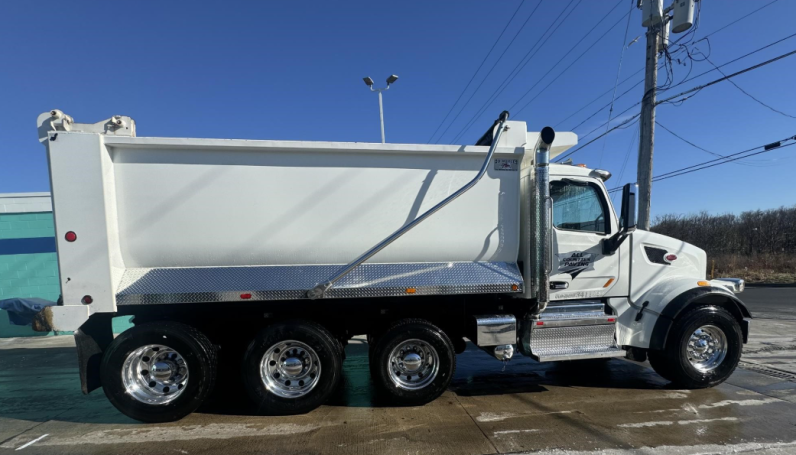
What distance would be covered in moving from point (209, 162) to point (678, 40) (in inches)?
442

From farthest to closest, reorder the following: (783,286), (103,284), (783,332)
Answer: (783,286) < (783,332) < (103,284)

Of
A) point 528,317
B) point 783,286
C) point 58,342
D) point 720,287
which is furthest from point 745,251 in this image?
point 58,342

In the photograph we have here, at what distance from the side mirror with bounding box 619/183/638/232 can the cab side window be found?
1.00 ft

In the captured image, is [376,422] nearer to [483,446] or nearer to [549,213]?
[483,446]

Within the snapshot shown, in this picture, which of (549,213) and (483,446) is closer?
(483,446)

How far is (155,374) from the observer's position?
3.71 m

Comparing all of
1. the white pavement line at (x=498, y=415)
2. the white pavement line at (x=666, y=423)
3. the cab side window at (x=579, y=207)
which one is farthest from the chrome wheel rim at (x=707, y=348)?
the white pavement line at (x=498, y=415)

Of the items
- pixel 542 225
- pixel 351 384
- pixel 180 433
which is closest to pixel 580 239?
pixel 542 225

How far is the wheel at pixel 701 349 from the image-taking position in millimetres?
4355

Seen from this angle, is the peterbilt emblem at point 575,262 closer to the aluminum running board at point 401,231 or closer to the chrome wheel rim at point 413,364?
the aluminum running board at point 401,231

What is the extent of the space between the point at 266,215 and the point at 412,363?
2.25m

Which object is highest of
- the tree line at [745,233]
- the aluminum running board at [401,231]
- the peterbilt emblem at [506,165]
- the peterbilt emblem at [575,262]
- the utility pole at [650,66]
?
the utility pole at [650,66]

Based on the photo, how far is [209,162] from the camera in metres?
3.76

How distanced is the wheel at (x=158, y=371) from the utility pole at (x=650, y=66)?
901 centimetres
